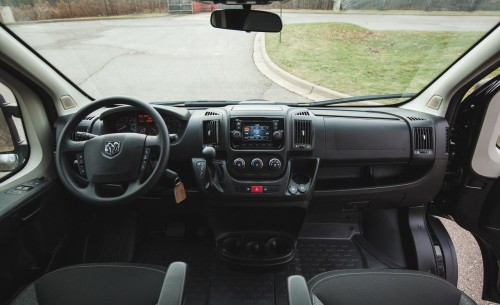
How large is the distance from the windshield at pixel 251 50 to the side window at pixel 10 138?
42 centimetres

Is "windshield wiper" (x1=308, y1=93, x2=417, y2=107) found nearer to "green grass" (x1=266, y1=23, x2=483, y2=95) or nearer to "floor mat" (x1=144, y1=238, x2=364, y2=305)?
"green grass" (x1=266, y1=23, x2=483, y2=95)

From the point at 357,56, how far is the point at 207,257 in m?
2.29

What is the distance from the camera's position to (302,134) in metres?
2.18

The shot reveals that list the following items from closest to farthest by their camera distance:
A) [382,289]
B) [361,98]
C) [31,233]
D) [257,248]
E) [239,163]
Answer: [382,289], [31,233], [239,163], [361,98], [257,248]

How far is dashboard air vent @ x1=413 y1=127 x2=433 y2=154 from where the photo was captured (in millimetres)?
2238

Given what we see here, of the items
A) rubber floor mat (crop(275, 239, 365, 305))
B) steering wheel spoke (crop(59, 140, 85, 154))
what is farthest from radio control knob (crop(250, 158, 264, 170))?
steering wheel spoke (crop(59, 140, 85, 154))

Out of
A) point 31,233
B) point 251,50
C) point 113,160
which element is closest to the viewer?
point 113,160

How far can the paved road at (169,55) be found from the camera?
277 centimetres

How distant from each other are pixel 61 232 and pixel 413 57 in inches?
115

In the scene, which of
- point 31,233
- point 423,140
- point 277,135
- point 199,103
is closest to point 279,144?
point 277,135

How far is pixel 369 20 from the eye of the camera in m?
3.16

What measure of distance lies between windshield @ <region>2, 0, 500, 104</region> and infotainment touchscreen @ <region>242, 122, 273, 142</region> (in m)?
0.50

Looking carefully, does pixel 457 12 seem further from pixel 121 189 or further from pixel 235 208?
pixel 121 189

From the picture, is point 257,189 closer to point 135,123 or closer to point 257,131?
point 257,131
